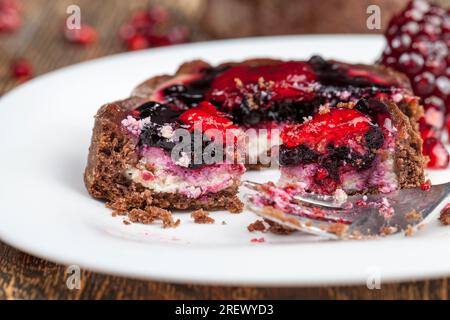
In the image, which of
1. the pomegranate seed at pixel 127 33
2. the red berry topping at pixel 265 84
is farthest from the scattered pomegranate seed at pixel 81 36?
the red berry topping at pixel 265 84

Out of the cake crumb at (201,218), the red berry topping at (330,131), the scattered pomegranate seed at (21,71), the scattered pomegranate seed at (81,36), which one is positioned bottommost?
the cake crumb at (201,218)

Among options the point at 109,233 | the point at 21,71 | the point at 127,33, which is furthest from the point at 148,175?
the point at 127,33

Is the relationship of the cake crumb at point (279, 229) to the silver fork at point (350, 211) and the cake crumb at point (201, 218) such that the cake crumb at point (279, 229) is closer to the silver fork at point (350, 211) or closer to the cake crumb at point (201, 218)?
the silver fork at point (350, 211)

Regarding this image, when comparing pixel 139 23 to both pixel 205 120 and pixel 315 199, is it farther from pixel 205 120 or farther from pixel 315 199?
pixel 315 199

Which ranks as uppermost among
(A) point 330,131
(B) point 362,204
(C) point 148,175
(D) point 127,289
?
(A) point 330,131

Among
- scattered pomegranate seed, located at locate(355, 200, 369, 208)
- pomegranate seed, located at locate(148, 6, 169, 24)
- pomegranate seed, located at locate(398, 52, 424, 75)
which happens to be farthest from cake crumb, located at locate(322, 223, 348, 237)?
pomegranate seed, located at locate(148, 6, 169, 24)
